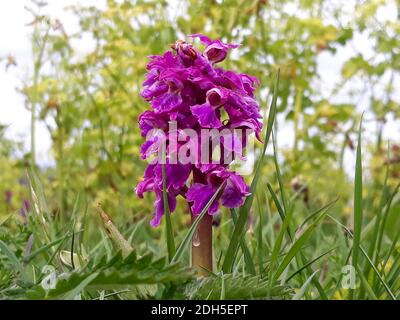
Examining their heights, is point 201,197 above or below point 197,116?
below

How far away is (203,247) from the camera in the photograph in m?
1.06

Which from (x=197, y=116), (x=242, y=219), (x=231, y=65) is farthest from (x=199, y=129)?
(x=231, y=65)

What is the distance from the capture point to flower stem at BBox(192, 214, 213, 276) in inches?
41.8

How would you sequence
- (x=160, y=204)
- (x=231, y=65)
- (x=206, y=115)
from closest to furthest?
(x=206, y=115)
(x=160, y=204)
(x=231, y=65)

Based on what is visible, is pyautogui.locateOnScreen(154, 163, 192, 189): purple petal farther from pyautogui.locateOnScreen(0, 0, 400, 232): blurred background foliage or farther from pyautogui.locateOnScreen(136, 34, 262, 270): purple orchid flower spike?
pyautogui.locateOnScreen(0, 0, 400, 232): blurred background foliage

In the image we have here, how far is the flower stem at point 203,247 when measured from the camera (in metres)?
1.06

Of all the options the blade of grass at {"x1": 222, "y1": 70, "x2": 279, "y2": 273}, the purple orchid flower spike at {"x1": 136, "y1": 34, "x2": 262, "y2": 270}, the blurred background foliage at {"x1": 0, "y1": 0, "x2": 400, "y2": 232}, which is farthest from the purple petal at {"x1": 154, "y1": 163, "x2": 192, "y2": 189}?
the blurred background foliage at {"x1": 0, "y1": 0, "x2": 400, "y2": 232}

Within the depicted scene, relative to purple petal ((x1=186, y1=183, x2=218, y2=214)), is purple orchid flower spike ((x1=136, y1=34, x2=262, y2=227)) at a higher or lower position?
higher

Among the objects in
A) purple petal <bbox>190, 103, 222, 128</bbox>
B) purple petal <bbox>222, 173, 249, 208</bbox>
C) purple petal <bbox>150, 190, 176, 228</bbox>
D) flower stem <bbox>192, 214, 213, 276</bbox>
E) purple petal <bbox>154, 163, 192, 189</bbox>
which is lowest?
flower stem <bbox>192, 214, 213, 276</bbox>

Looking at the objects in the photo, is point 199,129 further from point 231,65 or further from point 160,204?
point 231,65

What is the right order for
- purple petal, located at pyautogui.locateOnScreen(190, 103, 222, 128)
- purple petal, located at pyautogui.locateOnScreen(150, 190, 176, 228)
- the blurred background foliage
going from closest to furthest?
purple petal, located at pyautogui.locateOnScreen(190, 103, 222, 128) < purple petal, located at pyautogui.locateOnScreen(150, 190, 176, 228) < the blurred background foliage

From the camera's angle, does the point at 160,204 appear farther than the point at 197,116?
Yes

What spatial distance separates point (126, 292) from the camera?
1.00 meters

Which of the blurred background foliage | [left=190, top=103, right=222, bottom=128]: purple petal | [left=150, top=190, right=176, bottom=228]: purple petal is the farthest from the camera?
the blurred background foliage
